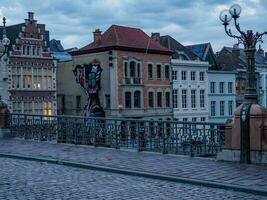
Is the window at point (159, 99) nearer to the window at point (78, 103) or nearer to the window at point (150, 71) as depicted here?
the window at point (150, 71)

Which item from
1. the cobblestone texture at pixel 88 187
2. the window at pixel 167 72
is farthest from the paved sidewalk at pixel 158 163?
the window at pixel 167 72

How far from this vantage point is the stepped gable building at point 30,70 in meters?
48.9

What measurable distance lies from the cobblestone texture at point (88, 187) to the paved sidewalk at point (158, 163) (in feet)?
1.98

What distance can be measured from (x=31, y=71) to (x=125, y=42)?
32.1ft

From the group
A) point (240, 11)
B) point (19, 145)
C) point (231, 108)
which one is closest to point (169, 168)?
point (240, 11)

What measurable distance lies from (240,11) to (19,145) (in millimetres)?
8738

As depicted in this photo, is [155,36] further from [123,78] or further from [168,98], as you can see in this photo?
[123,78]

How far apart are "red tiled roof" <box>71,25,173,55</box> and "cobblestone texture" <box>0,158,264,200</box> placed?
3795 cm

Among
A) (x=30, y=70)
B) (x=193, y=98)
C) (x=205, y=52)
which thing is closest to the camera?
(x=30, y=70)

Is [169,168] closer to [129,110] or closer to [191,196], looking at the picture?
[191,196]

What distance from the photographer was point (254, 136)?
40.2ft

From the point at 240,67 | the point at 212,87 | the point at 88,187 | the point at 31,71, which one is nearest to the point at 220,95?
the point at 212,87

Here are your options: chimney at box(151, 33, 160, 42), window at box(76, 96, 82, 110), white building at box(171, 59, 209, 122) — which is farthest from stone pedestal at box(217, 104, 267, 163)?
chimney at box(151, 33, 160, 42)

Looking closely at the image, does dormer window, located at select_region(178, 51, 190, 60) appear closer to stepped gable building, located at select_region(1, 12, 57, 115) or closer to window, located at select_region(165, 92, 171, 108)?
window, located at select_region(165, 92, 171, 108)
